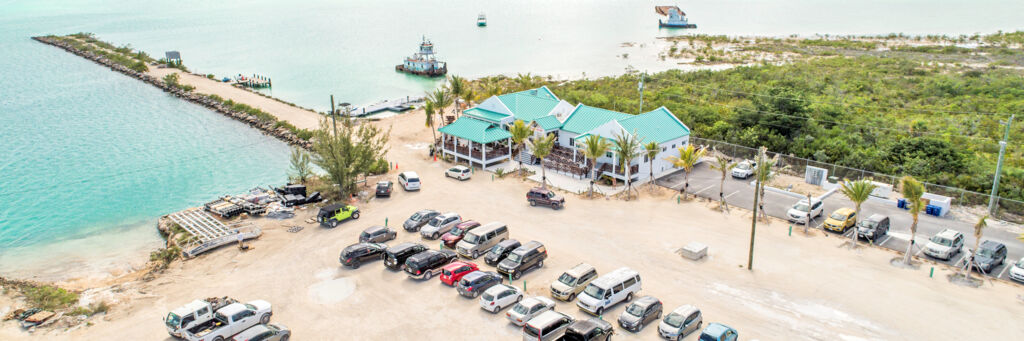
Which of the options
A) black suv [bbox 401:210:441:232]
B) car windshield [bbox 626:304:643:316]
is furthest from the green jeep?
car windshield [bbox 626:304:643:316]

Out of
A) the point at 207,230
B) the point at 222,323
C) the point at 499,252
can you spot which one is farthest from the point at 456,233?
the point at 207,230

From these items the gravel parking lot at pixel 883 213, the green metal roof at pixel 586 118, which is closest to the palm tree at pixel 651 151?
the gravel parking lot at pixel 883 213

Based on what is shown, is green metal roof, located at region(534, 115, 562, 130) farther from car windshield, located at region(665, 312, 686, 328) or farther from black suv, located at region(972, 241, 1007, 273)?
black suv, located at region(972, 241, 1007, 273)

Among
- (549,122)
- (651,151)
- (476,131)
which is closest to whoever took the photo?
(651,151)

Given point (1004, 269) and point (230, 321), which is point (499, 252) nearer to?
point (230, 321)

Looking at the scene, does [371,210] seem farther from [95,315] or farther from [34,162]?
[34,162]

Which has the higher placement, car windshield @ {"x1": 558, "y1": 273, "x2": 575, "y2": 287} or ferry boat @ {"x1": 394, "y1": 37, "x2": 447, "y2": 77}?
ferry boat @ {"x1": 394, "y1": 37, "x2": 447, "y2": 77}

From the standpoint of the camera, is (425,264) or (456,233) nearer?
(425,264)
